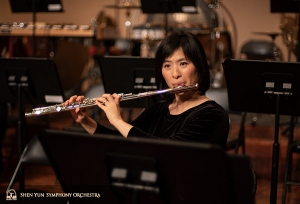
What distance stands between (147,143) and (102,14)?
21.6ft

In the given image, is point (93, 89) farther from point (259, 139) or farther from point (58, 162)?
point (58, 162)

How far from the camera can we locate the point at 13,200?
94.3 inches

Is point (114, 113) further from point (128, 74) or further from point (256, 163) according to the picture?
point (256, 163)

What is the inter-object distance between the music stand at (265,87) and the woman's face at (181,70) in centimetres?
55

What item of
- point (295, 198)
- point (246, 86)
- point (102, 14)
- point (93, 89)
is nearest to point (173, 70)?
point (246, 86)

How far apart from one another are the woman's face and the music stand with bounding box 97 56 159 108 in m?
1.10

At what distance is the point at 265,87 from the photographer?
9.38 feet

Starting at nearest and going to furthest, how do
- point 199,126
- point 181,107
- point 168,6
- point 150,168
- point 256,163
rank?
point 150,168, point 199,126, point 181,107, point 168,6, point 256,163

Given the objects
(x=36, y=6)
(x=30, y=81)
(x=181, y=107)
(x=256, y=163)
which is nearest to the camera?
(x=181, y=107)

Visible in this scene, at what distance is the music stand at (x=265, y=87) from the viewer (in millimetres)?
2809

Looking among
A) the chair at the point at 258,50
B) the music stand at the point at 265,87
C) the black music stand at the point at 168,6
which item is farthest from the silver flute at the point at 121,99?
the chair at the point at 258,50

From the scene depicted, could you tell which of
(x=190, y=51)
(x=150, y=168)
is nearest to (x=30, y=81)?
(x=190, y=51)

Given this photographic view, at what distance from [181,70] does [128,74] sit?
1.23 metres

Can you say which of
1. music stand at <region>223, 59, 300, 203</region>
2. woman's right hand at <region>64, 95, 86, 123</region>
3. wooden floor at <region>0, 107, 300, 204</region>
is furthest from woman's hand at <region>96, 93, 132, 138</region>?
wooden floor at <region>0, 107, 300, 204</region>
